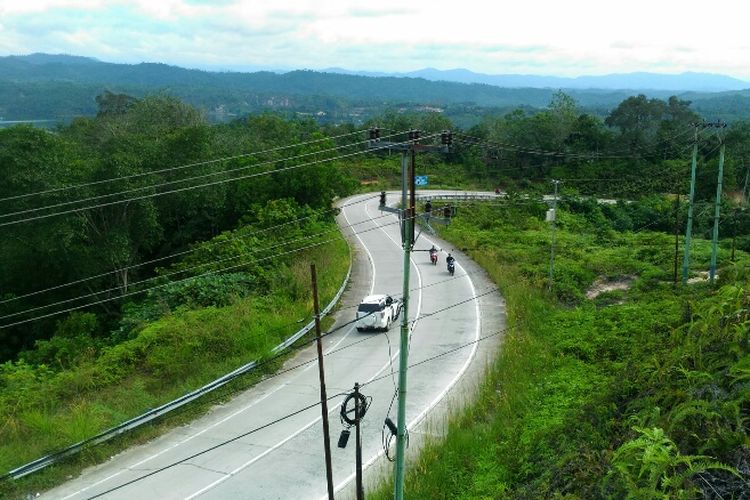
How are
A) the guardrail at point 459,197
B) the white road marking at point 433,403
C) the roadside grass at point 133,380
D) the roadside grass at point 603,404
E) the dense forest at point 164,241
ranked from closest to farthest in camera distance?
the roadside grass at point 603,404
the white road marking at point 433,403
the roadside grass at point 133,380
the dense forest at point 164,241
the guardrail at point 459,197

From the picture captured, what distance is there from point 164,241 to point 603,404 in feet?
120

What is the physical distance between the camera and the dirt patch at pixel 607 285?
31.1 meters

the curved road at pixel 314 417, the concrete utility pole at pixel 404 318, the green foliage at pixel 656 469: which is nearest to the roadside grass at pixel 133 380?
the curved road at pixel 314 417

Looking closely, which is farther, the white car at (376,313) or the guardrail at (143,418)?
the white car at (376,313)

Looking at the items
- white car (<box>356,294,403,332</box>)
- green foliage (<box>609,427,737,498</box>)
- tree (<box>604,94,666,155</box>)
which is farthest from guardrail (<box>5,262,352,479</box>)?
tree (<box>604,94,666,155</box>)

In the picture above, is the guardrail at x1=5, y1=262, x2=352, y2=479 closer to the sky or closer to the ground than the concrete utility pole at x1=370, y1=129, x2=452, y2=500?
closer to the ground

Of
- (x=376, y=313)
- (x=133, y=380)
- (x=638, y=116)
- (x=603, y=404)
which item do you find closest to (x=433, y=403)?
(x=603, y=404)

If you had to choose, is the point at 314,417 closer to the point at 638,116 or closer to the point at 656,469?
the point at 656,469

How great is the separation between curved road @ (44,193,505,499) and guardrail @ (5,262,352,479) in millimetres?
630

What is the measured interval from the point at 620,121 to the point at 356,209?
4586cm

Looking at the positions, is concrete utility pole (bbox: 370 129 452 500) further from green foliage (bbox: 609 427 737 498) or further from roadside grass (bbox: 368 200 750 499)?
green foliage (bbox: 609 427 737 498)

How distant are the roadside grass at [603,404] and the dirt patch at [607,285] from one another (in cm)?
90

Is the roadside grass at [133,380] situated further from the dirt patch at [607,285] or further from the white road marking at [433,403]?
the dirt patch at [607,285]

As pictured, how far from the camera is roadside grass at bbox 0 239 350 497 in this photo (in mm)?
16656
